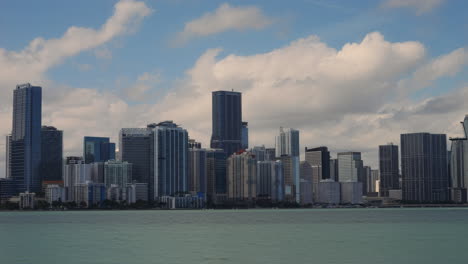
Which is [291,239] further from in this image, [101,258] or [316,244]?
[101,258]

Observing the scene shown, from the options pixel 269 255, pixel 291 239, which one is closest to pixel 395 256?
pixel 269 255

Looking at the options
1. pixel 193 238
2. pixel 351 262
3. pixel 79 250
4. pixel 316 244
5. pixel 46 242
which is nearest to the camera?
pixel 351 262

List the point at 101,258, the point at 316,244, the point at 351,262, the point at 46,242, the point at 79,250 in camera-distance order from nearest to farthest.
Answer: the point at 351,262 < the point at 101,258 < the point at 79,250 < the point at 316,244 < the point at 46,242

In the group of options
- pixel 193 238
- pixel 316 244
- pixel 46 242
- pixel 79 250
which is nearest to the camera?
pixel 79 250

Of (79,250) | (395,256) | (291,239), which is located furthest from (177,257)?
(291,239)

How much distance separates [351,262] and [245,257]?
13.3 metres

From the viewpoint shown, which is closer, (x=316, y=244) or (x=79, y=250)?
(x=79, y=250)

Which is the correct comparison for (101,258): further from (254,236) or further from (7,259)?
(254,236)

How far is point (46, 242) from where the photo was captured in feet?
369

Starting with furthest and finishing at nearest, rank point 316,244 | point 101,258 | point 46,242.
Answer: point 46,242 < point 316,244 < point 101,258

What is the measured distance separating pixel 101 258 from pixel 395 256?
36.2 meters

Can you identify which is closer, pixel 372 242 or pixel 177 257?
pixel 177 257

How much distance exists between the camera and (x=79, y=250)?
96.8 meters

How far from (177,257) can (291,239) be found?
34927 mm
